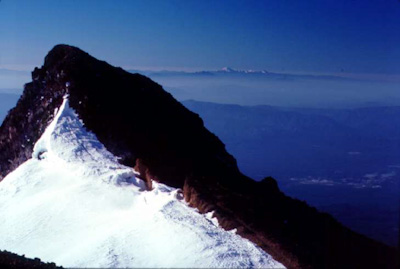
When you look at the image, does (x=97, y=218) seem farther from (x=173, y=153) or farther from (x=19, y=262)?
(x=173, y=153)

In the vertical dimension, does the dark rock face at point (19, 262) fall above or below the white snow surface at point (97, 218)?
below

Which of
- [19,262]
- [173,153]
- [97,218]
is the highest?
[173,153]

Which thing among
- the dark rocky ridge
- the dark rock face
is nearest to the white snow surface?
the dark rock face

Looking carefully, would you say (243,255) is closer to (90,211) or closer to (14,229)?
(90,211)

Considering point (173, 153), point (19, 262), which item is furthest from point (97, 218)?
point (173, 153)

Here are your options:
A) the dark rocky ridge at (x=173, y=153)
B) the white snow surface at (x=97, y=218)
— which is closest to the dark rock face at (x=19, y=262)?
the white snow surface at (x=97, y=218)

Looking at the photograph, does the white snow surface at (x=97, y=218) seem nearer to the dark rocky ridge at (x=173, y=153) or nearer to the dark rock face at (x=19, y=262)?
the dark rock face at (x=19, y=262)
